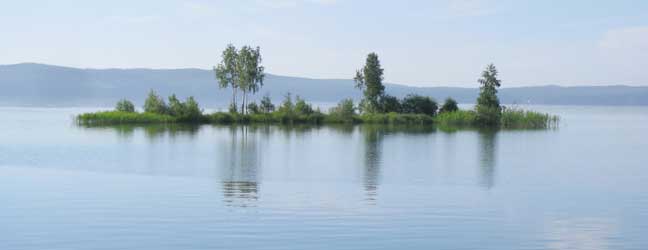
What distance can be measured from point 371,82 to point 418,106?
232 inches

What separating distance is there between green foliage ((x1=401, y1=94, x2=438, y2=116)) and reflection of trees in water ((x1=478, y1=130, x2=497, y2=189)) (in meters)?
24.9

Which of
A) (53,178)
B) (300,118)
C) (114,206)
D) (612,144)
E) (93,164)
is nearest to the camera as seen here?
(114,206)

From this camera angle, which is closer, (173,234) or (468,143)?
(173,234)

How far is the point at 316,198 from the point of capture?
22562mm

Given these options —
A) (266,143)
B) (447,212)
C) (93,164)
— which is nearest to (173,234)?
(447,212)

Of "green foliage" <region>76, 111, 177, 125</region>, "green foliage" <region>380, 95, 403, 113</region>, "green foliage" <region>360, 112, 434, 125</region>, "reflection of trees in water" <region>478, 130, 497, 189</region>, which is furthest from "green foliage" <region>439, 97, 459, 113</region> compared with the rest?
"green foliage" <region>76, 111, 177, 125</region>

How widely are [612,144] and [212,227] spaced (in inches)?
1504

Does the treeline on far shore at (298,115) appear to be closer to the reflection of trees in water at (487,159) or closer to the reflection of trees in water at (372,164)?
the reflection of trees in water at (487,159)

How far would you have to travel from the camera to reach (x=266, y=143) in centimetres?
4703

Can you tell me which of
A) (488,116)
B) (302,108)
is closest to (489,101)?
(488,116)

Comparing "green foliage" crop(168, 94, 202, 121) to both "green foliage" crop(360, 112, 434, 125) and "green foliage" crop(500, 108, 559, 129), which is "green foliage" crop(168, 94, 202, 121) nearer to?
"green foliage" crop(360, 112, 434, 125)

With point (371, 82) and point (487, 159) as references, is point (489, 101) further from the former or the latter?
point (487, 159)

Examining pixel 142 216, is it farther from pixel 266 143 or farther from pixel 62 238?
pixel 266 143

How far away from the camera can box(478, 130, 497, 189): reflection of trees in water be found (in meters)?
28.2
